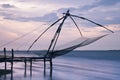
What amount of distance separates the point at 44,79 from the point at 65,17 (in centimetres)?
1041

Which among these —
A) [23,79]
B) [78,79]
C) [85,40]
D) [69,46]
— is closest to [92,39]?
[85,40]

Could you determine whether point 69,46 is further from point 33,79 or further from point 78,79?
point 78,79

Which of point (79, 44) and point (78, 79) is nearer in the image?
point (79, 44)

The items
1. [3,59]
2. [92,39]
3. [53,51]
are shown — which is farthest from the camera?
[3,59]

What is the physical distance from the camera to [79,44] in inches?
750

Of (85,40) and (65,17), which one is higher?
(65,17)

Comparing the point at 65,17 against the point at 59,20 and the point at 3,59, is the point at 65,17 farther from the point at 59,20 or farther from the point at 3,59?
the point at 3,59

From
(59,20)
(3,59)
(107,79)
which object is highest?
(59,20)

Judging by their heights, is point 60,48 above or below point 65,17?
below

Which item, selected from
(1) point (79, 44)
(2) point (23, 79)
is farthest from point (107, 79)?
(1) point (79, 44)

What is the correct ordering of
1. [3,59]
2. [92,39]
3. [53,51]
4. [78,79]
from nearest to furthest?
[92,39]
[53,51]
[3,59]
[78,79]

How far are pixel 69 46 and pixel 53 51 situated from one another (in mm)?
1947

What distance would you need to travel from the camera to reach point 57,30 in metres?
19.1

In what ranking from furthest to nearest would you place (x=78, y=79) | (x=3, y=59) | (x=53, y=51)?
(x=78, y=79) → (x=3, y=59) → (x=53, y=51)
